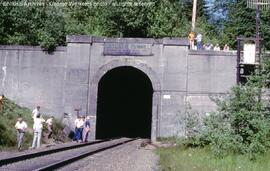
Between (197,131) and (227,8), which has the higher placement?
(227,8)

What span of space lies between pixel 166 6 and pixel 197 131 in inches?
880

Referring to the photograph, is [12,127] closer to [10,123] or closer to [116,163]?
[10,123]

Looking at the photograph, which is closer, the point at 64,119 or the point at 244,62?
the point at 244,62

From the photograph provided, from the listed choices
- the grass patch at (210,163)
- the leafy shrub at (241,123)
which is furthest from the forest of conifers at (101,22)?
the grass patch at (210,163)

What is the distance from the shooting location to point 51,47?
32.2m

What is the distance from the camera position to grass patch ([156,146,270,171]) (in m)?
14.9

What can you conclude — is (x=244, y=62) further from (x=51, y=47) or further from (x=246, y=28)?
(x=246, y=28)

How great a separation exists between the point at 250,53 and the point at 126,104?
21314mm

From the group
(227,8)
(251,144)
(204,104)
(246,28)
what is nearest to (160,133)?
(204,104)

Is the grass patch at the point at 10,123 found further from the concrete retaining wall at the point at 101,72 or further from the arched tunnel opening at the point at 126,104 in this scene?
the arched tunnel opening at the point at 126,104

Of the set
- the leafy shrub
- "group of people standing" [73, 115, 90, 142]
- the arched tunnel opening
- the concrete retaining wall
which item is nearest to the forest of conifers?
the concrete retaining wall

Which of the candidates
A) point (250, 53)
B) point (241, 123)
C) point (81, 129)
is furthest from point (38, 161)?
point (81, 129)

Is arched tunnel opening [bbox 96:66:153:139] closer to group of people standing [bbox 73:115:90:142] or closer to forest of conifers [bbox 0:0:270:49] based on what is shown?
forest of conifers [bbox 0:0:270:49]

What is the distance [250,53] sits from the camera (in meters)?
24.2
